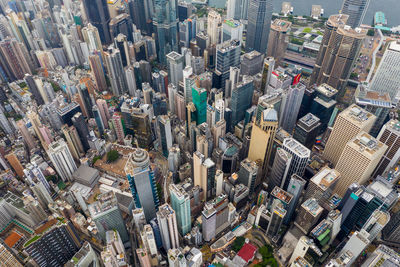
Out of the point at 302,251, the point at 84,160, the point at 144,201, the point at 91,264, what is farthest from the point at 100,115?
the point at 302,251

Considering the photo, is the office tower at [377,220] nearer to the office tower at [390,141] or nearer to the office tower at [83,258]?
the office tower at [390,141]

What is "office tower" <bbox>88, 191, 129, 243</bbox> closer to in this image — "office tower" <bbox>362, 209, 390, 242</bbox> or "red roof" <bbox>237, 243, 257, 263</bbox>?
"red roof" <bbox>237, 243, 257, 263</bbox>

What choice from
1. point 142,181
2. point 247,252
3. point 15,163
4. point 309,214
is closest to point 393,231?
point 309,214

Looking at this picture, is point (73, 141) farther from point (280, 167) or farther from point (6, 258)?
point (280, 167)

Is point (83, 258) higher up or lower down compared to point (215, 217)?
lower down

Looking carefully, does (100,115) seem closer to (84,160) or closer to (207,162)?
(84,160)

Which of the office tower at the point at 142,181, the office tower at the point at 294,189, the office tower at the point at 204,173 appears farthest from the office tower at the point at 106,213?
the office tower at the point at 294,189
